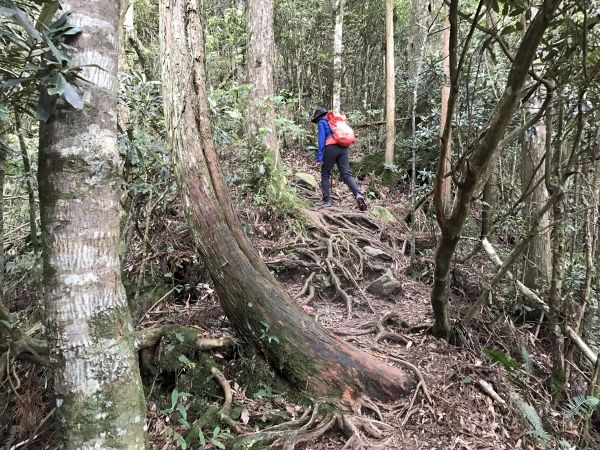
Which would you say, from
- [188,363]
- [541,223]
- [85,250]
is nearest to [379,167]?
[541,223]

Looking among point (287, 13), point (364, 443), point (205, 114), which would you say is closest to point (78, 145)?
point (205, 114)

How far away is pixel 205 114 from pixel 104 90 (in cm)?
193

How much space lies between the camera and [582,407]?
12.9 feet

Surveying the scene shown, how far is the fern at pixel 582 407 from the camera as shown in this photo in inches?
149

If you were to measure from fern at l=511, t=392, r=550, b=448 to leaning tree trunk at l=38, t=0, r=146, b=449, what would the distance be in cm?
309

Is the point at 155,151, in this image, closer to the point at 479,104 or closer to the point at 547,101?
the point at 547,101

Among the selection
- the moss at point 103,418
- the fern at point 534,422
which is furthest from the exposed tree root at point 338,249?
the moss at point 103,418

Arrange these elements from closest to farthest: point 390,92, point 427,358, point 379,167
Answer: point 427,358 < point 390,92 < point 379,167

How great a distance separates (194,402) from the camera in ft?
10.8

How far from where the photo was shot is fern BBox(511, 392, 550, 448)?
3408 millimetres

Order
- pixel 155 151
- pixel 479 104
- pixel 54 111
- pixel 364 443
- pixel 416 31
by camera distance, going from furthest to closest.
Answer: pixel 416 31 → pixel 479 104 → pixel 155 151 → pixel 364 443 → pixel 54 111

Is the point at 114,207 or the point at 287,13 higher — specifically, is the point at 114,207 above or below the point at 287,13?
below

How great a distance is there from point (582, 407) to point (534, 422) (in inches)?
33.4

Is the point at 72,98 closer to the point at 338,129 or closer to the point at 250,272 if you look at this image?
the point at 250,272
